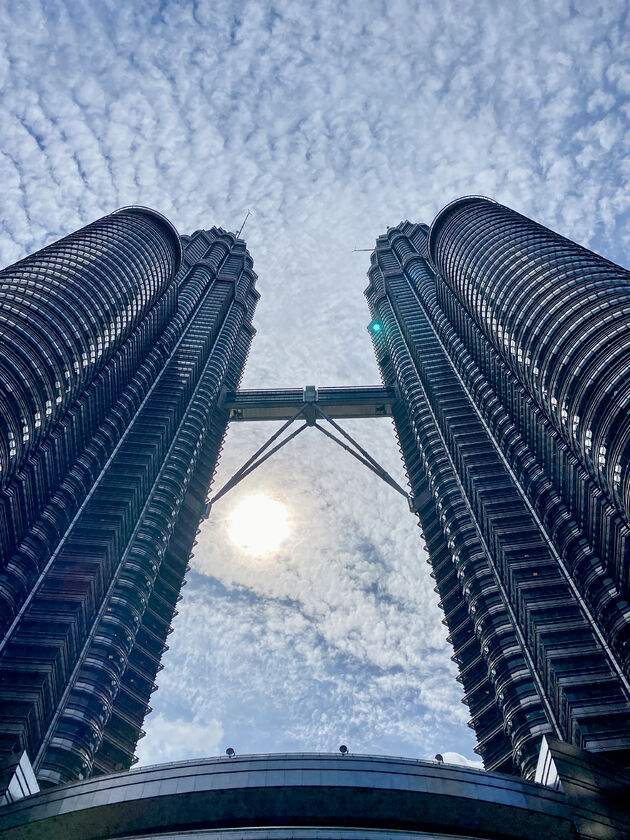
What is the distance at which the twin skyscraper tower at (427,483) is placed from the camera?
165ft

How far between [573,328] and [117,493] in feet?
172

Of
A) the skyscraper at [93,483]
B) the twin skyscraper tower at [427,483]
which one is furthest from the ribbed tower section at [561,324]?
the skyscraper at [93,483]

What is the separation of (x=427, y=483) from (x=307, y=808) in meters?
58.9

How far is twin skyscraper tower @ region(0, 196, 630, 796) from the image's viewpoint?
50.3 m

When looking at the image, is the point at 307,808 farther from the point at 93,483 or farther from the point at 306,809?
the point at 93,483

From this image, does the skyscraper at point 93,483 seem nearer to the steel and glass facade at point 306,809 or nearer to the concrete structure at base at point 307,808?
the concrete structure at base at point 307,808

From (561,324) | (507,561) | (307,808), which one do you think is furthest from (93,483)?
(561,324)

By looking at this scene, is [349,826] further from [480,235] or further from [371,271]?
[371,271]

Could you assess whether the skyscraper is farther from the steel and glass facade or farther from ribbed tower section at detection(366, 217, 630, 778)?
Answer: ribbed tower section at detection(366, 217, 630, 778)

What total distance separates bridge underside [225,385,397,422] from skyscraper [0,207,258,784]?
591 centimetres

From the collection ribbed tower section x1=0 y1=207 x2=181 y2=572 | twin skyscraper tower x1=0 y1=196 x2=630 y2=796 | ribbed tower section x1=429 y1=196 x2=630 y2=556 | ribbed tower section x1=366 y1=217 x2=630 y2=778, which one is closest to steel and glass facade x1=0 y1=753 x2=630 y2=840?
twin skyscraper tower x1=0 y1=196 x2=630 y2=796

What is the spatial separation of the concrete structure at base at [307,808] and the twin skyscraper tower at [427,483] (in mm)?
5083

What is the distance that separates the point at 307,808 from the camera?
109 feet

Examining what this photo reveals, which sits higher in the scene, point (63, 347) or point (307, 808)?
point (63, 347)
